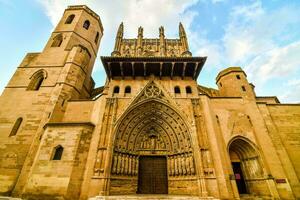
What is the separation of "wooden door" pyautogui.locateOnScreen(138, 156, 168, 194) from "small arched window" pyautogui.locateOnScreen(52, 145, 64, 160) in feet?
16.5

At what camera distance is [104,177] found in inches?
320

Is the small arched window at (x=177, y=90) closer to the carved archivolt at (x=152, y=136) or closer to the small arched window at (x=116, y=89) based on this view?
the carved archivolt at (x=152, y=136)

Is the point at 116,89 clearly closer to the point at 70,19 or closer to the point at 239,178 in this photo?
the point at 239,178

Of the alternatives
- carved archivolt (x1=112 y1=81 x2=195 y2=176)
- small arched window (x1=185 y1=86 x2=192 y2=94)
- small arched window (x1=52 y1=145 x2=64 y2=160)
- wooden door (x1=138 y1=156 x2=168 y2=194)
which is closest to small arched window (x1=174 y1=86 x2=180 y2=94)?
small arched window (x1=185 y1=86 x2=192 y2=94)

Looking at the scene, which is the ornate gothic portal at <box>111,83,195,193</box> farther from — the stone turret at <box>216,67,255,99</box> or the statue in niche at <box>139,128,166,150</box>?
the stone turret at <box>216,67,255,99</box>

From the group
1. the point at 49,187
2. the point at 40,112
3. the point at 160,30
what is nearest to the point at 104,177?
the point at 49,187

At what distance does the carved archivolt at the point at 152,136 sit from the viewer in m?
9.30

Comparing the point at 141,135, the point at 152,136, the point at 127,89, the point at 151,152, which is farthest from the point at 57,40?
the point at 151,152

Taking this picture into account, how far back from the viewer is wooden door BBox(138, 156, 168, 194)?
934 centimetres

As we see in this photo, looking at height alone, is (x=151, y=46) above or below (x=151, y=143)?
above

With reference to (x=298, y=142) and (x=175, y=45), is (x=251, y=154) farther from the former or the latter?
(x=175, y=45)

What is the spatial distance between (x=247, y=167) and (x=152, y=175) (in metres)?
6.48

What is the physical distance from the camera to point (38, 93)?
38.8 feet

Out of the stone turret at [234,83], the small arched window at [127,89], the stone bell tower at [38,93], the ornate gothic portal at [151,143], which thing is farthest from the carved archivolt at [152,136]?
the stone turret at [234,83]
